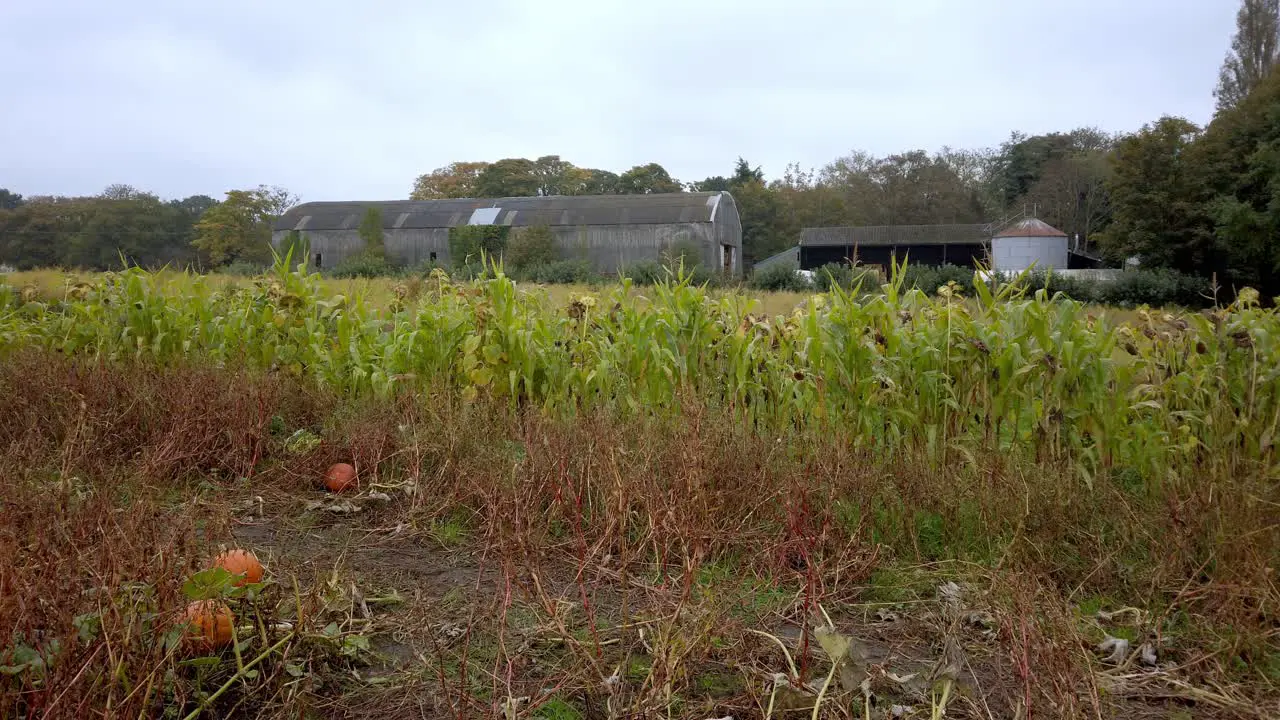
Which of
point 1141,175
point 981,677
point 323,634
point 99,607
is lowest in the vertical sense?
point 981,677

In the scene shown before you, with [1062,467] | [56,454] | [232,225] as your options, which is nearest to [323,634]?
[56,454]

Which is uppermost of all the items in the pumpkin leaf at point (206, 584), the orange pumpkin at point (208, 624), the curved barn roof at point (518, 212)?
Result: the curved barn roof at point (518, 212)

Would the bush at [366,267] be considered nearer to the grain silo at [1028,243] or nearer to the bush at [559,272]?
the bush at [559,272]

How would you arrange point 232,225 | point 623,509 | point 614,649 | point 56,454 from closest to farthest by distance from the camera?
point 614,649
point 623,509
point 56,454
point 232,225

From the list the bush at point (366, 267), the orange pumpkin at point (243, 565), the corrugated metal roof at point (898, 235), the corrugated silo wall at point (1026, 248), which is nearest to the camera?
the orange pumpkin at point (243, 565)

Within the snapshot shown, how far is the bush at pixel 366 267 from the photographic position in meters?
33.7

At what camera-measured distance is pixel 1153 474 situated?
4.07 metres

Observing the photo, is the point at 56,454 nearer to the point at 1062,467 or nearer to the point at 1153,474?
the point at 1062,467

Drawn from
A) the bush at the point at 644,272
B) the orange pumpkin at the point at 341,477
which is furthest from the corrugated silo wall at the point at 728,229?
the orange pumpkin at the point at 341,477

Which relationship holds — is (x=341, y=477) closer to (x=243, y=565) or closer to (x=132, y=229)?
(x=243, y=565)

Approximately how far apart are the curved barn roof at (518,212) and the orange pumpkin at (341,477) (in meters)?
35.0

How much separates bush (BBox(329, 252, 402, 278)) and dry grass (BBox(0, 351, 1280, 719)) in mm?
29570

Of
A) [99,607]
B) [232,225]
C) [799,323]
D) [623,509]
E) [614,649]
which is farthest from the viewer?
[232,225]

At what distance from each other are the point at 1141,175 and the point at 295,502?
3582 centimetres
